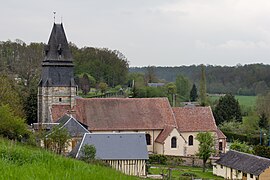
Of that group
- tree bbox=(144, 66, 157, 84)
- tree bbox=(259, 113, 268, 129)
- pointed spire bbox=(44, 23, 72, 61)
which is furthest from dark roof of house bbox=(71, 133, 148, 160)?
tree bbox=(144, 66, 157, 84)

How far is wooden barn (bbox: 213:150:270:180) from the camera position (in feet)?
93.3

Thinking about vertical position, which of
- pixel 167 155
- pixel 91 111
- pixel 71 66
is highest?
pixel 71 66

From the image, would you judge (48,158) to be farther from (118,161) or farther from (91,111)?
(91,111)

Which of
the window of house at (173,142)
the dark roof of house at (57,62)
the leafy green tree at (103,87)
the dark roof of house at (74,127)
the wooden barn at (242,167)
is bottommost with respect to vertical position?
the wooden barn at (242,167)

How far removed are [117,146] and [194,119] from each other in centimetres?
1089

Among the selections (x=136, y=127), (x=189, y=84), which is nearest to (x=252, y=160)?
(x=136, y=127)

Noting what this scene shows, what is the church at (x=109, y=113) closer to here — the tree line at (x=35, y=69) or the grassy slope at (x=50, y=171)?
the tree line at (x=35, y=69)

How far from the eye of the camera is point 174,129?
3847 centimetres

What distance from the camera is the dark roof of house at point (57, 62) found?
3831 cm

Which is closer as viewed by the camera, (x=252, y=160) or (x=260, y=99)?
(x=252, y=160)

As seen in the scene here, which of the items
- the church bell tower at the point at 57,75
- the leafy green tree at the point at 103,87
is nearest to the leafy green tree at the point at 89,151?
the church bell tower at the point at 57,75

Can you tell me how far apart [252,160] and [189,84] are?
57.8 metres

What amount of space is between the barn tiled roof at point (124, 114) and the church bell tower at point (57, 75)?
1.34 metres

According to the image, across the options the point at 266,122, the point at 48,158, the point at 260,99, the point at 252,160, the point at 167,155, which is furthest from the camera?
the point at 260,99
